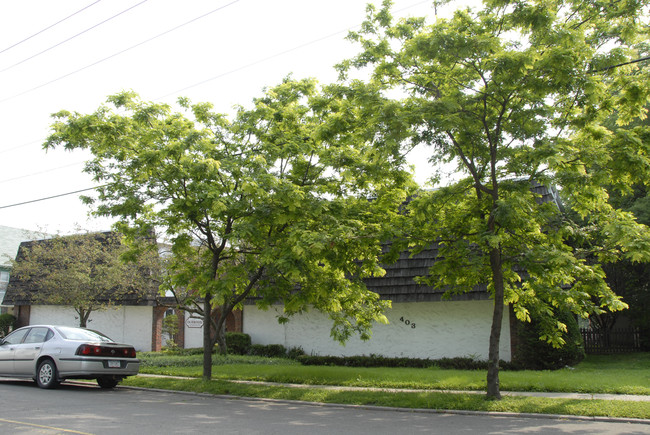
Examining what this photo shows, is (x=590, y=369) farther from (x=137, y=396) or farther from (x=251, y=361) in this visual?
(x=137, y=396)

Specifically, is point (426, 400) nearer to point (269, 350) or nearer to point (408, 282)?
point (408, 282)

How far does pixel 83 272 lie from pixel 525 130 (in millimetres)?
17963

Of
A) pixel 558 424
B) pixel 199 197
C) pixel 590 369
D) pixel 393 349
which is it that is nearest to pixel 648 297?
pixel 590 369

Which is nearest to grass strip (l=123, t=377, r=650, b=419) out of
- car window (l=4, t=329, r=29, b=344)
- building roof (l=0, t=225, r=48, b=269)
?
car window (l=4, t=329, r=29, b=344)

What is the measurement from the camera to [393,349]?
18.5 meters

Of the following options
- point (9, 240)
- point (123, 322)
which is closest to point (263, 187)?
point (123, 322)

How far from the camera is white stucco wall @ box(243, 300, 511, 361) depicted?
56.0 feet

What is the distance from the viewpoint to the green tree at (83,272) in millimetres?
20641

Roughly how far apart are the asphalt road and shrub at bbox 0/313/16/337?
21.4 m

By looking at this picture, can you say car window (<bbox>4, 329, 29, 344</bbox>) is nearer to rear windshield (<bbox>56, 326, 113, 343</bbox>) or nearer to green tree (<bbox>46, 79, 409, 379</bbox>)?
rear windshield (<bbox>56, 326, 113, 343</bbox>)

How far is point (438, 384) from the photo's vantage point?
12258mm

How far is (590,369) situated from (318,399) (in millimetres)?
8630

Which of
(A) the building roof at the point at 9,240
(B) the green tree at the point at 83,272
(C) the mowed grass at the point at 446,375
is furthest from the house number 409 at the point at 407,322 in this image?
(A) the building roof at the point at 9,240

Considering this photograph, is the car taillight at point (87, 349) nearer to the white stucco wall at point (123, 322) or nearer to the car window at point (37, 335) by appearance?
the car window at point (37, 335)
